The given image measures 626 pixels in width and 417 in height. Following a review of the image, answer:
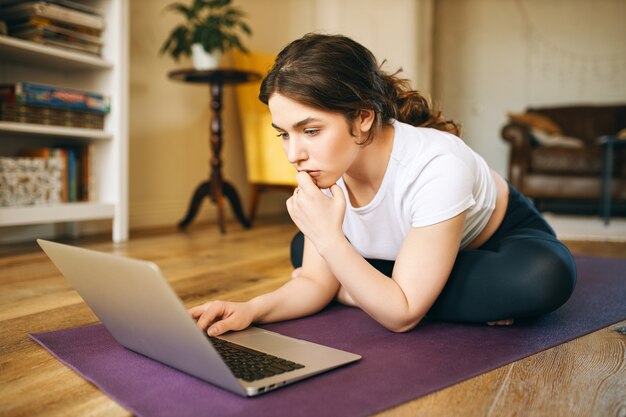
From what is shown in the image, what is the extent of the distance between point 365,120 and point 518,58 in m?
4.97

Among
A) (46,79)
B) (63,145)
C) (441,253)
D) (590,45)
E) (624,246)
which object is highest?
(590,45)

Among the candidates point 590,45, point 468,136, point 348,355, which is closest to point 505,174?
point 468,136

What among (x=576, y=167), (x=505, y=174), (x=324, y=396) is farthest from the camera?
(x=505, y=174)

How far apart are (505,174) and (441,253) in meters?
4.87

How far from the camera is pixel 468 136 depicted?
5.84 meters

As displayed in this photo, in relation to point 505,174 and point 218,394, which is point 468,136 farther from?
point 218,394

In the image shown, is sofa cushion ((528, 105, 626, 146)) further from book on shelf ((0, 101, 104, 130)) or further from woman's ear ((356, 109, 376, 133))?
woman's ear ((356, 109, 376, 133))

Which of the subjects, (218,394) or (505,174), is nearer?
(218,394)

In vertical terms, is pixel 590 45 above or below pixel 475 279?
above

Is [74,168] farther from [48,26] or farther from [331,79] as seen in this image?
[331,79]

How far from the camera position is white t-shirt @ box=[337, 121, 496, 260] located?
107cm

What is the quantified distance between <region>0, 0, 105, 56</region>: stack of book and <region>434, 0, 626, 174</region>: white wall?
3.93 metres

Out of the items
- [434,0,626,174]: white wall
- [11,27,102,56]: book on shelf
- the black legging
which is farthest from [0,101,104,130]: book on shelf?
[434,0,626,174]: white wall

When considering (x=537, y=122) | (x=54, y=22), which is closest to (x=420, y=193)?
(x=54, y=22)
